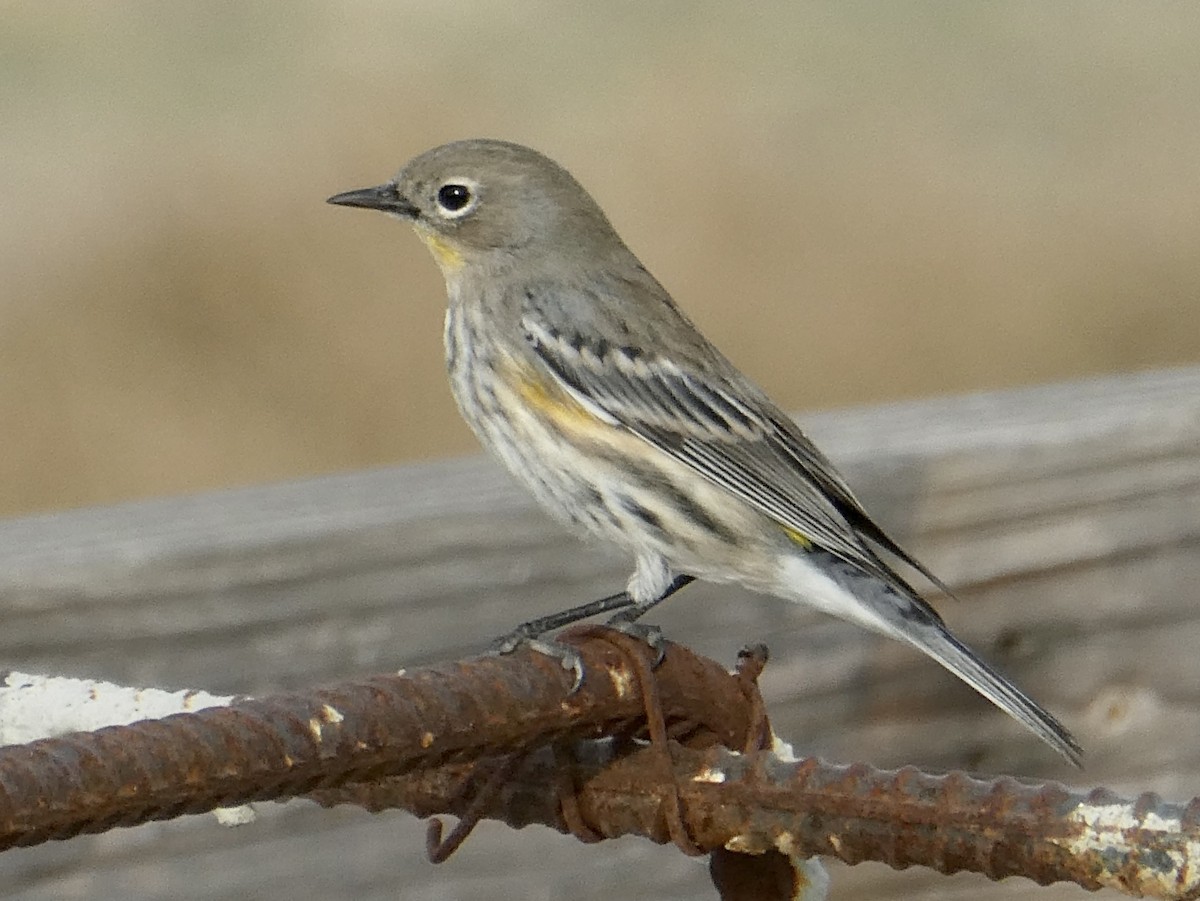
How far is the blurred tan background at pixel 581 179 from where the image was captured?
6895 mm

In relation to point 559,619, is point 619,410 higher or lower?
higher

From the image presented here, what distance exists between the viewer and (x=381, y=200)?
4258 mm

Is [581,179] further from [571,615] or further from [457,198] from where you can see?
[571,615]

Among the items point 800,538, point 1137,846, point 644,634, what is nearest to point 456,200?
point 800,538

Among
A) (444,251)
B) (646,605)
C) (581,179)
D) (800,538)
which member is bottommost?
(646,605)

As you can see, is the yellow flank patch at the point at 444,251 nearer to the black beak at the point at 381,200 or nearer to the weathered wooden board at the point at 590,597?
the black beak at the point at 381,200

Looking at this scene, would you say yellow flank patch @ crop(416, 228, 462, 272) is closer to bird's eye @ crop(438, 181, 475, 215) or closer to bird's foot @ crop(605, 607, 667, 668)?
bird's eye @ crop(438, 181, 475, 215)

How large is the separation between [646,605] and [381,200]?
5.40ft

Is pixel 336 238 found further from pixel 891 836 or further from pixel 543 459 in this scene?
pixel 891 836

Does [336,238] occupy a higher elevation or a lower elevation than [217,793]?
higher

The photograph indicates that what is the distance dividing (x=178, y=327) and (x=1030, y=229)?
337cm

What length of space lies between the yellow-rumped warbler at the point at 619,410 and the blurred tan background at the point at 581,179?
7.48ft

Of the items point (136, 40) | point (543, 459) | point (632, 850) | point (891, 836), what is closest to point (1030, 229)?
point (136, 40)

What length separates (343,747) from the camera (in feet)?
5.23
